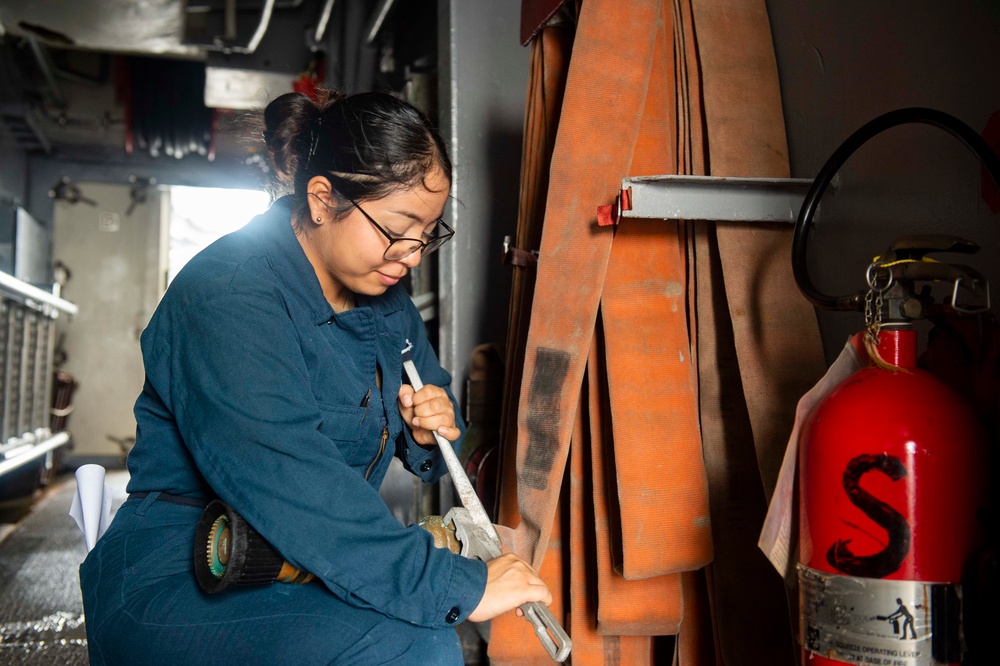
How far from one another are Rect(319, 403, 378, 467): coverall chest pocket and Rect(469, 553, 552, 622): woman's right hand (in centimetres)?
40

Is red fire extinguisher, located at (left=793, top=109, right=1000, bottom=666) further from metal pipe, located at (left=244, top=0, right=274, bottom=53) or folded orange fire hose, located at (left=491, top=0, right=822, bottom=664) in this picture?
metal pipe, located at (left=244, top=0, right=274, bottom=53)

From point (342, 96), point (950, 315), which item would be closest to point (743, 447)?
point (950, 315)

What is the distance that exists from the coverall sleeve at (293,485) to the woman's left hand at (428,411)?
47cm

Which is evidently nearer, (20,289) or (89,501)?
(89,501)

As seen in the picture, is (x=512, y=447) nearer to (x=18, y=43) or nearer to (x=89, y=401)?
(x=18, y=43)

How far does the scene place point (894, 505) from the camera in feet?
3.34

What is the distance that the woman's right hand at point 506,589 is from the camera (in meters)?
1.29

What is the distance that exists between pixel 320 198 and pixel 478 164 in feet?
4.36

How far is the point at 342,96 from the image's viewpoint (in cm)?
163

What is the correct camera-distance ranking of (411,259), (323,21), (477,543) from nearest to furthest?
(477,543), (411,259), (323,21)

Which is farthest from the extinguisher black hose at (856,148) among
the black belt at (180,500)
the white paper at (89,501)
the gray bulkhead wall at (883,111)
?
the white paper at (89,501)

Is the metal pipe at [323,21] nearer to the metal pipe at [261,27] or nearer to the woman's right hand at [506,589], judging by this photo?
the metal pipe at [261,27]

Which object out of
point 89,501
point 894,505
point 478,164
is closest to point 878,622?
point 894,505

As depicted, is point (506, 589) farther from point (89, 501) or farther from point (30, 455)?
point (30, 455)
